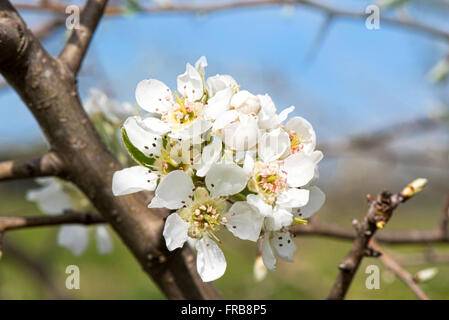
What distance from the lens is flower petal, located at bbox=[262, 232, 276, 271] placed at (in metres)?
0.71

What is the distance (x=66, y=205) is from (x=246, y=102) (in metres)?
0.68

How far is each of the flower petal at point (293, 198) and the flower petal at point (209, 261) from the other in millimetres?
130

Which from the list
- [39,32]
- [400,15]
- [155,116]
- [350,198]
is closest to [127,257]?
[350,198]

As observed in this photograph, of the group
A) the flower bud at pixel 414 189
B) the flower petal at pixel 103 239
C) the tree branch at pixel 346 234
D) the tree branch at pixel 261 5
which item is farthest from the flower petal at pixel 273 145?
the tree branch at pixel 261 5

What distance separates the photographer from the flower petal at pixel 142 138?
0.70 m

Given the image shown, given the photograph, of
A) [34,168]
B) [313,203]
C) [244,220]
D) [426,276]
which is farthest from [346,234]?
[34,168]

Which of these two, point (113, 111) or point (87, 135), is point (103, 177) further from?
point (113, 111)

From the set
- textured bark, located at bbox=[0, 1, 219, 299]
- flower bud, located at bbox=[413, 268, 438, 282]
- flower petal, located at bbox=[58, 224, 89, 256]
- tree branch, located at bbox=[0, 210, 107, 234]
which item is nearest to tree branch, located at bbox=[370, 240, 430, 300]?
flower bud, located at bbox=[413, 268, 438, 282]

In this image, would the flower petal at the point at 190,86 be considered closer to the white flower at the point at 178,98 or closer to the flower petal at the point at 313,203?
the white flower at the point at 178,98

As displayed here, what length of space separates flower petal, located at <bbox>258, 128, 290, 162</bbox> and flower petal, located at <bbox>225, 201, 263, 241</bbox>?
0.08 m

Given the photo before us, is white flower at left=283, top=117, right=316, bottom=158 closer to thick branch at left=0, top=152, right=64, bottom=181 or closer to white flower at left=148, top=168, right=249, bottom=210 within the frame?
white flower at left=148, top=168, right=249, bottom=210

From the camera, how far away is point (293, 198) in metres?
0.67

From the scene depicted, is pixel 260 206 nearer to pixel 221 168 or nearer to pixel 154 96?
pixel 221 168

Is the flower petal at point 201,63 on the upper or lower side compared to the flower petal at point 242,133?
upper
